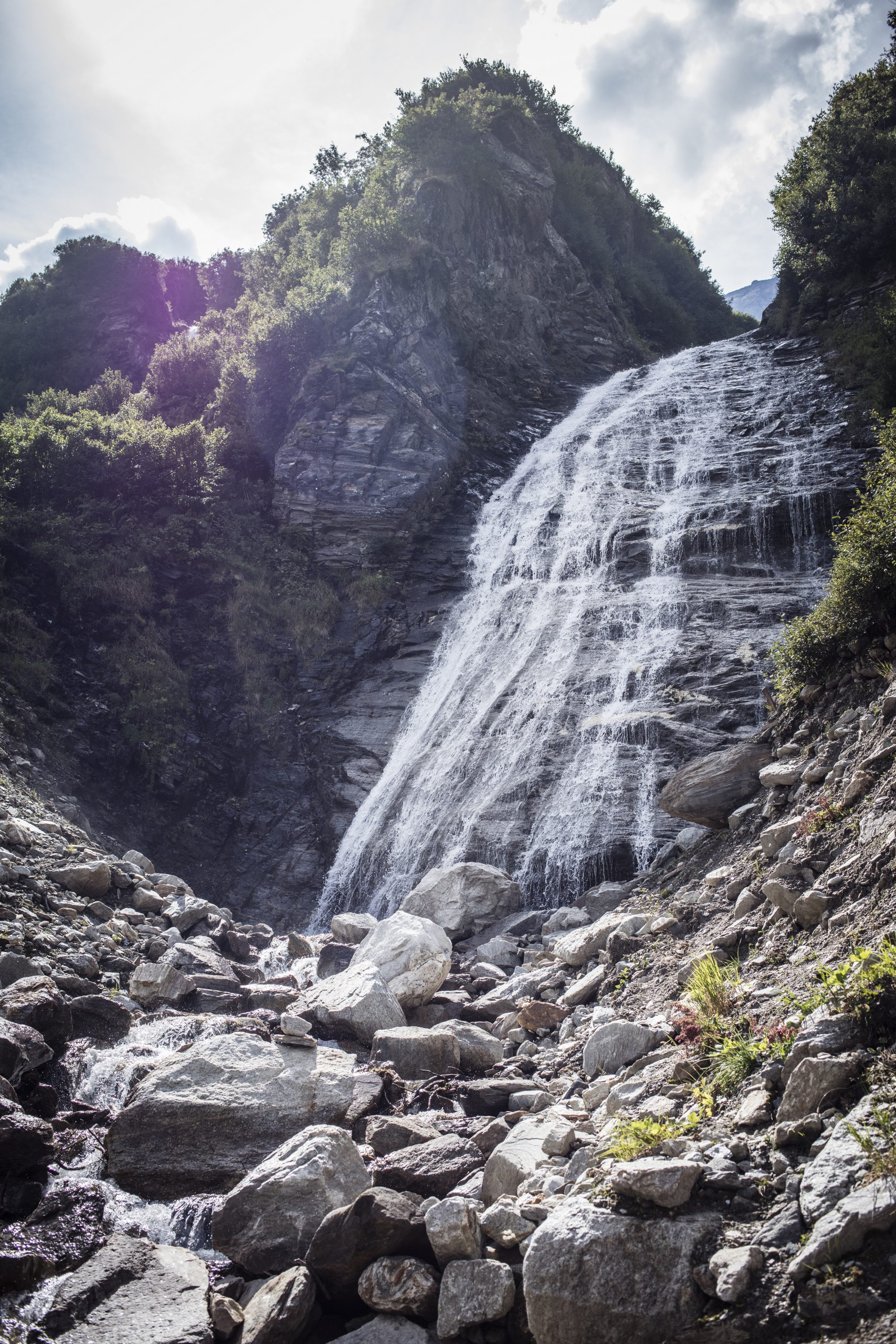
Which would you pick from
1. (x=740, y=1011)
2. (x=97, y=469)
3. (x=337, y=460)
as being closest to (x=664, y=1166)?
(x=740, y=1011)

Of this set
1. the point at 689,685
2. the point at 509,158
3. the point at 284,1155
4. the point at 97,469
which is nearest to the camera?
the point at 284,1155

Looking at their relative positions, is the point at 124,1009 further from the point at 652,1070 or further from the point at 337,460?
the point at 337,460

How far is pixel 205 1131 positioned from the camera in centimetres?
609

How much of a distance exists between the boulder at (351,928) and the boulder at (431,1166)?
6.65 meters

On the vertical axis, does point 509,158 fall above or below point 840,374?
above

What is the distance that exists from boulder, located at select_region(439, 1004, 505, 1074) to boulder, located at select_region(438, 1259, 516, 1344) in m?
3.39

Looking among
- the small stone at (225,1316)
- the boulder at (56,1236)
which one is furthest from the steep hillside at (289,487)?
the small stone at (225,1316)

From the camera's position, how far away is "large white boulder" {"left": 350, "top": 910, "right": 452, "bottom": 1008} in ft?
29.7

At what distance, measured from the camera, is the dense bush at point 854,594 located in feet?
26.6

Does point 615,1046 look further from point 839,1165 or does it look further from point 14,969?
point 14,969

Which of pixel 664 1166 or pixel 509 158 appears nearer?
pixel 664 1166

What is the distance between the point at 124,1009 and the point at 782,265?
116ft

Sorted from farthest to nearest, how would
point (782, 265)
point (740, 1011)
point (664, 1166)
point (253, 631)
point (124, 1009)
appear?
point (782, 265) → point (253, 631) → point (124, 1009) → point (740, 1011) → point (664, 1166)

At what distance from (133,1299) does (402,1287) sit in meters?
1.86
